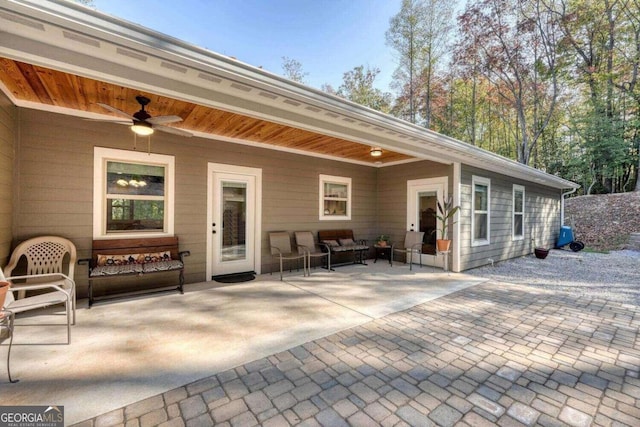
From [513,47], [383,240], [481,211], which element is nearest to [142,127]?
[383,240]

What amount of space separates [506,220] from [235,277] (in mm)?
6743

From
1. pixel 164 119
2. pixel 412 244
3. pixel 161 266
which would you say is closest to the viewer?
pixel 164 119

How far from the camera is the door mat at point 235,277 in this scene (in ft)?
15.7

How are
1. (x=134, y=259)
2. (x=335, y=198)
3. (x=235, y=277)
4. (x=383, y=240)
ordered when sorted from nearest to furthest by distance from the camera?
1. (x=134, y=259)
2. (x=235, y=277)
3. (x=335, y=198)
4. (x=383, y=240)

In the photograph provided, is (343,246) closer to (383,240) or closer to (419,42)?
(383,240)

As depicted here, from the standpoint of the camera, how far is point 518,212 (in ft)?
25.0

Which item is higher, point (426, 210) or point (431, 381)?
point (426, 210)

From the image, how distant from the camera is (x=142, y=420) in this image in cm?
158

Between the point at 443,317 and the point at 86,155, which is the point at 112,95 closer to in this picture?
the point at 86,155

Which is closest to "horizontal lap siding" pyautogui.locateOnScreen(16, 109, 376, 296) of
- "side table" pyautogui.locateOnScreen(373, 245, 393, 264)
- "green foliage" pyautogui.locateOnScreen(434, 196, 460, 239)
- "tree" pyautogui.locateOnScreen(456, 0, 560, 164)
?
"side table" pyautogui.locateOnScreen(373, 245, 393, 264)

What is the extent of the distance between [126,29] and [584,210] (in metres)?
16.0

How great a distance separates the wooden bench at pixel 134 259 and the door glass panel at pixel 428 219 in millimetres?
4898

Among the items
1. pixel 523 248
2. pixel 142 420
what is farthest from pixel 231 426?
pixel 523 248

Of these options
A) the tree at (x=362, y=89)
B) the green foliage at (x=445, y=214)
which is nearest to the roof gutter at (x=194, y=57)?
the green foliage at (x=445, y=214)
